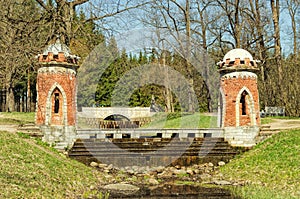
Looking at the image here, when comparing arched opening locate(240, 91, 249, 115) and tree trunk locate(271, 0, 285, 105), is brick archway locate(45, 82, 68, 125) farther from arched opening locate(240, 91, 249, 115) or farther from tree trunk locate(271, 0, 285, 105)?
tree trunk locate(271, 0, 285, 105)

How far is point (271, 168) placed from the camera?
13.5 meters

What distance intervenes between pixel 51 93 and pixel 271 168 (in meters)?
9.05

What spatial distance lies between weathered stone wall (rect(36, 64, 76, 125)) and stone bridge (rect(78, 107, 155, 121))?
12.5 m

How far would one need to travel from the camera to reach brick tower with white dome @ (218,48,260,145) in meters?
17.2

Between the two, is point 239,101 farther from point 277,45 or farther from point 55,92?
point 277,45

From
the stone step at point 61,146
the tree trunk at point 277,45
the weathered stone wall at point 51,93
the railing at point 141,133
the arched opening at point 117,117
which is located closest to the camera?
the stone step at point 61,146

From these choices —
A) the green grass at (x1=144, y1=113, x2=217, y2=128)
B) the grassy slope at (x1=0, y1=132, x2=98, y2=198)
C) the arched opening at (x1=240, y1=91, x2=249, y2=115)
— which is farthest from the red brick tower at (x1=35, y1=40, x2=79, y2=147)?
the green grass at (x1=144, y1=113, x2=217, y2=128)

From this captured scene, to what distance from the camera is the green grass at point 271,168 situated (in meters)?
11.4

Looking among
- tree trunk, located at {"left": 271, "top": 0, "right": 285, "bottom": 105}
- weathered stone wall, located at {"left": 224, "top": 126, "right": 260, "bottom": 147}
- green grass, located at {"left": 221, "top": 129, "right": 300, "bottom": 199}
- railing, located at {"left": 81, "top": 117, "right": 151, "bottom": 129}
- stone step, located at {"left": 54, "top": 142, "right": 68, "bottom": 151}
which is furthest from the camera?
railing, located at {"left": 81, "top": 117, "right": 151, "bottom": 129}

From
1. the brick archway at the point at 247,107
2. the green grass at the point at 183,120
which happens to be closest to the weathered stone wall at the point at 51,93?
the brick archway at the point at 247,107

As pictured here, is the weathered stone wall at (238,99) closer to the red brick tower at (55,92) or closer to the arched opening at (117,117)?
the red brick tower at (55,92)

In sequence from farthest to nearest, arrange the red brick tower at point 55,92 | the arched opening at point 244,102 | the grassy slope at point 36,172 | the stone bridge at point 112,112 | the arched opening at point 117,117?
the arched opening at point 117,117 → the stone bridge at point 112,112 → the arched opening at point 244,102 → the red brick tower at point 55,92 → the grassy slope at point 36,172

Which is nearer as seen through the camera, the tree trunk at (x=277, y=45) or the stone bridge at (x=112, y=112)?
the tree trunk at (x=277, y=45)

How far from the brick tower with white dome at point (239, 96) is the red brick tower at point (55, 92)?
670 cm
